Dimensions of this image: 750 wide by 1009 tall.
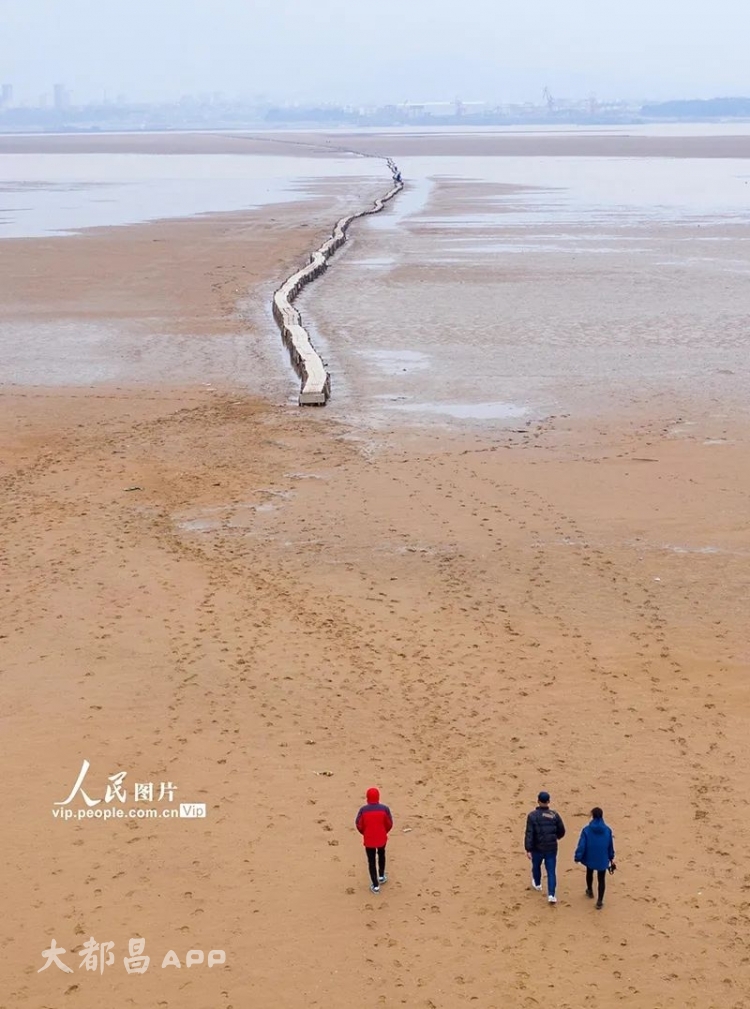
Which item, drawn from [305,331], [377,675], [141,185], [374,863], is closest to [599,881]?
[374,863]

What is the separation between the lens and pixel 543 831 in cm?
884

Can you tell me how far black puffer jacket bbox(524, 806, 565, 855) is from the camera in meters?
8.84

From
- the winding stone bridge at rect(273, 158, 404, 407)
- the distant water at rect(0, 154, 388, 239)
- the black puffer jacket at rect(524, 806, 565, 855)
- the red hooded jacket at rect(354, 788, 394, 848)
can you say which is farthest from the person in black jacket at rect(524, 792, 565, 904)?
the distant water at rect(0, 154, 388, 239)

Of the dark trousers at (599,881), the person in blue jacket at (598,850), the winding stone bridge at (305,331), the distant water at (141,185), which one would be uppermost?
the distant water at (141,185)

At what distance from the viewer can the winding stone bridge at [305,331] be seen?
72.9 feet

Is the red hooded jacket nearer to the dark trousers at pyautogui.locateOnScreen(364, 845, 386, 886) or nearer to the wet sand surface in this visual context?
the dark trousers at pyautogui.locateOnScreen(364, 845, 386, 886)

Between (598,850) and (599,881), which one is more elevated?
(598,850)

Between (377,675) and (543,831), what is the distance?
3633mm

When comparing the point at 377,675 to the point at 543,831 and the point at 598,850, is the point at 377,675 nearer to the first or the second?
the point at 543,831

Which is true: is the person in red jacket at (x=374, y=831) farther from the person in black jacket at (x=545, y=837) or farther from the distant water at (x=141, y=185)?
the distant water at (x=141, y=185)

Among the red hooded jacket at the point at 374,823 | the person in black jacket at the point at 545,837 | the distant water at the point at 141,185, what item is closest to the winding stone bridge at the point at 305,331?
the red hooded jacket at the point at 374,823

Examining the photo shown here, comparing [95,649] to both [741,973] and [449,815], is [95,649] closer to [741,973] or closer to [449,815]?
[449,815]

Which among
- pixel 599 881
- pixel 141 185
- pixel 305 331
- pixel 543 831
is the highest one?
pixel 141 185

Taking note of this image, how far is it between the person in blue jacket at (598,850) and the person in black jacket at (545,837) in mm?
171
